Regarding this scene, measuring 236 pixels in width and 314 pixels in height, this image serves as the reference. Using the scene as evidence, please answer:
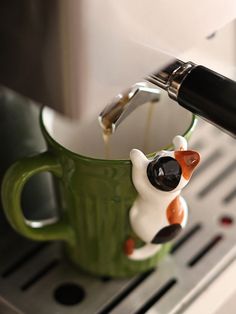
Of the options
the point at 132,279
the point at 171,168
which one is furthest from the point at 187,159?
the point at 132,279

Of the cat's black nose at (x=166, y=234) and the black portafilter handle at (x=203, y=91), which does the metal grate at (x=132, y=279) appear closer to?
the cat's black nose at (x=166, y=234)

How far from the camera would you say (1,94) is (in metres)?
0.38

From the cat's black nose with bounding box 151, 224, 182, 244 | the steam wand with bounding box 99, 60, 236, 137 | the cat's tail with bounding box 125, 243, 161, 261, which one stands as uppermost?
the steam wand with bounding box 99, 60, 236, 137

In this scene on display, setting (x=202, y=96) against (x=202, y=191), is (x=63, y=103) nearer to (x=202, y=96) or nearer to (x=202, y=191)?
(x=202, y=96)

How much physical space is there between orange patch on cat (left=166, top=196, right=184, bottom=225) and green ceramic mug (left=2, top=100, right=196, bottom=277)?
0.08 feet

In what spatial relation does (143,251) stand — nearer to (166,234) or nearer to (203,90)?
(166,234)

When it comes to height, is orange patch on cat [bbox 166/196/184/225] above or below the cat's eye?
below

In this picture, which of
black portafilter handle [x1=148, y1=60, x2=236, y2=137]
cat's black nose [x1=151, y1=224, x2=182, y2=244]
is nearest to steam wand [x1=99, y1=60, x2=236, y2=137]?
black portafilter handle [x1=148, y1=60, x2=236, y2=137]

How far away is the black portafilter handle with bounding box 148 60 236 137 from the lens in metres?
0.28

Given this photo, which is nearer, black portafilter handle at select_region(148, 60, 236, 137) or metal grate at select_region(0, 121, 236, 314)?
black portafilter handle at select_region(148, 60, 236, 137)

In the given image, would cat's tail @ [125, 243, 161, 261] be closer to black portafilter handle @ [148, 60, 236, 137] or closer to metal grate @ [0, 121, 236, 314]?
metal grate @ [0, 121, 236, 314]

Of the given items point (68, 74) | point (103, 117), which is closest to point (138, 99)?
point (103, 117)

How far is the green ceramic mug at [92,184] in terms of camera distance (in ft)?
1.19

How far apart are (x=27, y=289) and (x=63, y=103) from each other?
196 millimetres
